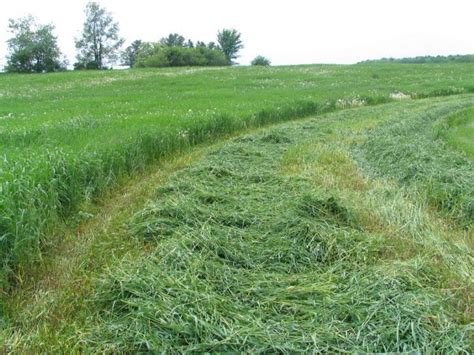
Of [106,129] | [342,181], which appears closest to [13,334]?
[342,181]

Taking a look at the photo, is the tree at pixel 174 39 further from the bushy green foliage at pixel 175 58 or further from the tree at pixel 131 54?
the bushy green foliage at pixel 175 58

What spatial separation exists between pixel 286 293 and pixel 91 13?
283 ft

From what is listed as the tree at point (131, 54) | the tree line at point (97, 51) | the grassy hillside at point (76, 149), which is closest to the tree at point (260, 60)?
the tree line at point (97, 51)

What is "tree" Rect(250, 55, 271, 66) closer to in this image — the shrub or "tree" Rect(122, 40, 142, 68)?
the shrub

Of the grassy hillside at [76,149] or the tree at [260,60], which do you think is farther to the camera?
the tree at [260,60]

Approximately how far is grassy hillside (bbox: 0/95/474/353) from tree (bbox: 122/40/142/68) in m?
88.2

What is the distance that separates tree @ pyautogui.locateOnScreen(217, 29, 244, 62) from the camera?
8906cm

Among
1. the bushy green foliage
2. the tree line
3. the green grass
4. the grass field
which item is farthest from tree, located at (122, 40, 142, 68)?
the grass field

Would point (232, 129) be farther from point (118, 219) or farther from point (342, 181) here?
point (118, 219)

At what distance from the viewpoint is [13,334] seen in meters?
2.57

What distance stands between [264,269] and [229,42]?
92037 mm

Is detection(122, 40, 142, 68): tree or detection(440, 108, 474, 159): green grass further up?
detection(122, 40, 142, 68): tree

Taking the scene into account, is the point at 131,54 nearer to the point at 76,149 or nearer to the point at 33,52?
the point at 33,52

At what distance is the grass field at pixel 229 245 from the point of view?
244cm
